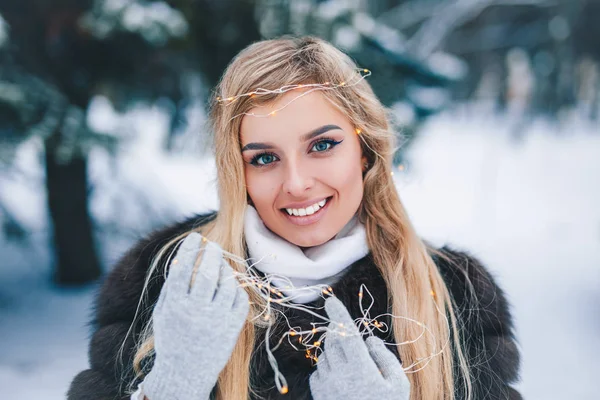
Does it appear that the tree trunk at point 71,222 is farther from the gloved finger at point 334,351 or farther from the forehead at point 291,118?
the gloved finger at point 334,351

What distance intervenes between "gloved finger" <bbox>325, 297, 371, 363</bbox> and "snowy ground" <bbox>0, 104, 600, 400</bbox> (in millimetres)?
645

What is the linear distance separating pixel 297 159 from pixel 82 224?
2.75m

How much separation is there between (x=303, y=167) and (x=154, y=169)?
412 centimetres

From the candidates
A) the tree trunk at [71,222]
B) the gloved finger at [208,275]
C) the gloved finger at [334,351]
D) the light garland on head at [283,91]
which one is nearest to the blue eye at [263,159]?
the light garland on head at [283,91]

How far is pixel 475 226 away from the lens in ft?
17.2

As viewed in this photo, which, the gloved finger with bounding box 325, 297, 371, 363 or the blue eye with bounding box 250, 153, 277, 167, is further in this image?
the blue eye with bounding box 250, 153, 277, 167

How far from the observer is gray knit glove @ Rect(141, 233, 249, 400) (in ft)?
3.68

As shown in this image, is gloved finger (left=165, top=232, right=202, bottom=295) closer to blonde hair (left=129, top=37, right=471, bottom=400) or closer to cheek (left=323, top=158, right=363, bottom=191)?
blonde hair (left=129, top=37, right=471, bottom=400)

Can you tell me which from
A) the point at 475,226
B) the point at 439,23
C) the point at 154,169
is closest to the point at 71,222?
the point at 154,169

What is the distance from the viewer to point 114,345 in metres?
1.49

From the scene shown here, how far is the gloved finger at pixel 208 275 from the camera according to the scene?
113 centimetres

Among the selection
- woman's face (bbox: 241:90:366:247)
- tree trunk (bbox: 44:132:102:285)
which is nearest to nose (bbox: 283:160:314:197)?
woman's face (bbox: 241:90:366:247)

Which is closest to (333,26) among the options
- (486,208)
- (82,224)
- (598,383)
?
(82,224)

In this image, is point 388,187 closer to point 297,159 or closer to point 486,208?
point 297,159
